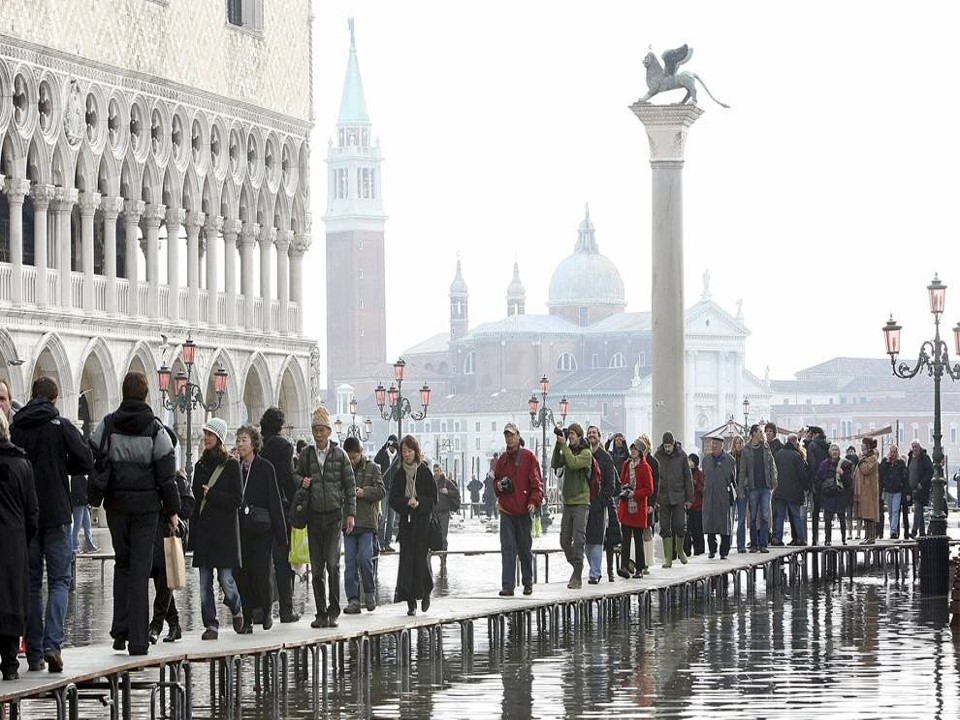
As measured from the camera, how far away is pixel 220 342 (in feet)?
143

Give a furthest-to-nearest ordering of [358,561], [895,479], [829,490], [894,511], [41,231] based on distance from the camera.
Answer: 1. [41,231]
2. [894,511]
3. [895,479]
4. [829,490]
5. [358,561]

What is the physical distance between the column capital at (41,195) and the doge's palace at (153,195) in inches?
0.8

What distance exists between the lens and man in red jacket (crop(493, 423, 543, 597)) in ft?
60.5

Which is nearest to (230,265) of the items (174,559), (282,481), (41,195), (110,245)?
(110,245)

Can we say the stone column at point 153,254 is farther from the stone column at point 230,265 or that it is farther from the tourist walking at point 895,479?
the tourist walking at point 895,479

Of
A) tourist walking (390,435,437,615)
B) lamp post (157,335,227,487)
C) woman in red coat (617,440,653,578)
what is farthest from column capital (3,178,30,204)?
tourist walking (390,435,437,615)

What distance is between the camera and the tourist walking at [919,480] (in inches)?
1229

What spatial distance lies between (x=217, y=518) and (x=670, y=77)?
20.5 m

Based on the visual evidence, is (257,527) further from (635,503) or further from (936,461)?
(936,461)

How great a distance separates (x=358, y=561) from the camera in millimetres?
17281

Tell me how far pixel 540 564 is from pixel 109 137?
45.5 feet

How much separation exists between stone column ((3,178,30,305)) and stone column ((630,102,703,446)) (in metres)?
9.35

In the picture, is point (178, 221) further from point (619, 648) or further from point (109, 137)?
point (619, 648)

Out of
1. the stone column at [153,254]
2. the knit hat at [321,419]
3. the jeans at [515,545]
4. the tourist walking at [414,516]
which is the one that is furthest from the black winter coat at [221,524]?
the stone column at [153,254]
